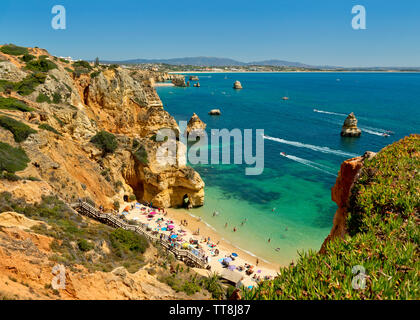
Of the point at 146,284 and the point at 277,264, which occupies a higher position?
the point at 146,284

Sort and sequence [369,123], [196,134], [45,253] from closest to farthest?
[45,253] → [196,134] → [369,123]

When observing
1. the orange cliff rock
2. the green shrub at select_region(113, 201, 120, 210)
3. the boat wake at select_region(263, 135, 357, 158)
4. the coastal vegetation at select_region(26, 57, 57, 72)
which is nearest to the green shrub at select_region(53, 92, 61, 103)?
the coastal vegetation at select_region(26, 57, 57, 72)

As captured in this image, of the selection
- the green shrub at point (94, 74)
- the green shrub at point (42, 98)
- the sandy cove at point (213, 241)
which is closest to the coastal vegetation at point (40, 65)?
the green shrub at point (94, 74)

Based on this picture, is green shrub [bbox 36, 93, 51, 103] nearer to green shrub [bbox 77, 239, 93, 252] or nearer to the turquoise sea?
the turquoise sea

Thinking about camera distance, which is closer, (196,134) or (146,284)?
(146,284)

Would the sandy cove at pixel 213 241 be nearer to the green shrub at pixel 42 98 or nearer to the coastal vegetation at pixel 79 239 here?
the coastal vegetation at pixel 79 239
